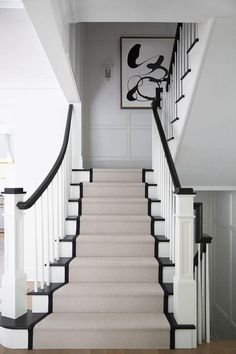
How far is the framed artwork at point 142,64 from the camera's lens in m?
6.37

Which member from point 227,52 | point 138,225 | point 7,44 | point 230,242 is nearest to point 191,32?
point 227,52

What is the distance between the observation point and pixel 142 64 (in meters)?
6.40

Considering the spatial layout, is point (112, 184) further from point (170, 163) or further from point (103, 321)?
point (103, 321)

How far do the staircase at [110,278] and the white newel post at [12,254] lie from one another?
1.01 feet

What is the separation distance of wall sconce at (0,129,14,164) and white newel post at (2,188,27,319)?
8.56 feet

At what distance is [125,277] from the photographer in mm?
3688

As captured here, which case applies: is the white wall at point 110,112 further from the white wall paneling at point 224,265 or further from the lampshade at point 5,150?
the white wall paneling at point 224,265

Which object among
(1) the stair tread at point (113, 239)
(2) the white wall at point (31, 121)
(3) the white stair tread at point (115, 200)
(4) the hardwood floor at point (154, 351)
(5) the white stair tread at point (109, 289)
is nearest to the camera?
(4) the hardwood floor at point (154, 351)

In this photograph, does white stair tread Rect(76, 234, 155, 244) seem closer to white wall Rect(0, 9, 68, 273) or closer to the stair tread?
the stair tread

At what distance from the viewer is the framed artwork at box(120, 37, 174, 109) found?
6.37 meters

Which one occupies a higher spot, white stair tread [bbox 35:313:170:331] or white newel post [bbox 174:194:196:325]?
white newel post [bbox 174:194:196:325]

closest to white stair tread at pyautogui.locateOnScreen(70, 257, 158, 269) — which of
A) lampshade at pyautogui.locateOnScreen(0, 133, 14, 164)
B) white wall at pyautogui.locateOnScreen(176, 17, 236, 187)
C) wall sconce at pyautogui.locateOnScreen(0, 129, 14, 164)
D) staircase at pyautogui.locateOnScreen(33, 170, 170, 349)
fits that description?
staircase at pyautogui.locateOnScreen(33, 170, 170, 349)

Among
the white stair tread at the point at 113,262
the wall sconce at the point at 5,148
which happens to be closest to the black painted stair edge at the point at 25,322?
the white stair tread at the point at 113,262

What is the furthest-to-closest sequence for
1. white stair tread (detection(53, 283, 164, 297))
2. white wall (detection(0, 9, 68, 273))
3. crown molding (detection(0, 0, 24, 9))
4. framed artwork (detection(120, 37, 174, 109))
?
1. framed artwork (detection(120, 37, 174, 109))
2. white wall (detection(0, 9, 68, 273))
3. crown molding (detection(0, 0, 24, 9))
4. white stair tread (detection(53, 283, 164, 297))
